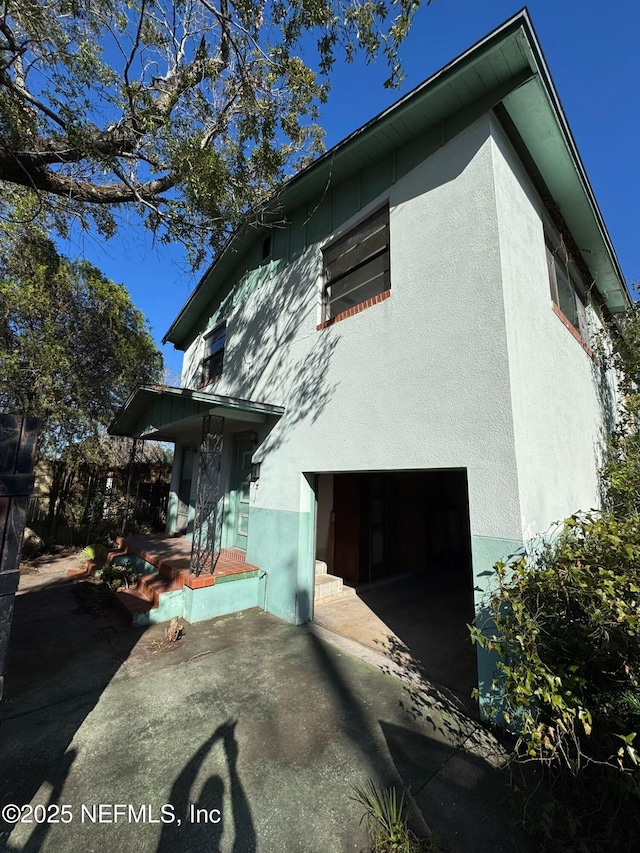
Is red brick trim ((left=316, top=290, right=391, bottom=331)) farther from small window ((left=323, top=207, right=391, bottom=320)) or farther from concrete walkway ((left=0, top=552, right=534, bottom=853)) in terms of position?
concrete walkway ((left=0, top=552, right=534, bottom=853))

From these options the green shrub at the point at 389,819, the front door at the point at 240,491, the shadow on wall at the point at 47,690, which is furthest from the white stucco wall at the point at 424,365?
the shadow on wall at the point at 47,690

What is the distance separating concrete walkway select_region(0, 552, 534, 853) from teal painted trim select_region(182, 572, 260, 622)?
2.49 feet

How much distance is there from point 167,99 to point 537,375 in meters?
6.82

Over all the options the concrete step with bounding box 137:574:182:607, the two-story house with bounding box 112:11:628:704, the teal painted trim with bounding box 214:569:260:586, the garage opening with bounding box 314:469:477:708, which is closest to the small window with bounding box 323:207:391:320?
the two-story house with bounding box 112:11:628:704

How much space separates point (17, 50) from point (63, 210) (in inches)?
79.7

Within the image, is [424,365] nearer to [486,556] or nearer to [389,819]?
[486,556]

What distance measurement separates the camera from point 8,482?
85.1 inches

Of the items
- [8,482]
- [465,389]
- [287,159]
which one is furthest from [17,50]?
→ [465,389]

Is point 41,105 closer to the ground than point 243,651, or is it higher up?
higher up

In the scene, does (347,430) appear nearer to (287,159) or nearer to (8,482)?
(8,482)

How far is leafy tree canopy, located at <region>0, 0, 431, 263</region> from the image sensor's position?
176 inches

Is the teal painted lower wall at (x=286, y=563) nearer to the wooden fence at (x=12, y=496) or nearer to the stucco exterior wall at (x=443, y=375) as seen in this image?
the stucco exterior wall at (x=443, y=375)

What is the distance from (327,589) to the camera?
6.39 m

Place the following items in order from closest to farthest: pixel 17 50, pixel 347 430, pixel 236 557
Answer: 1. pixel 17 50
2. pixel 347 430
3. pixel 236 557
